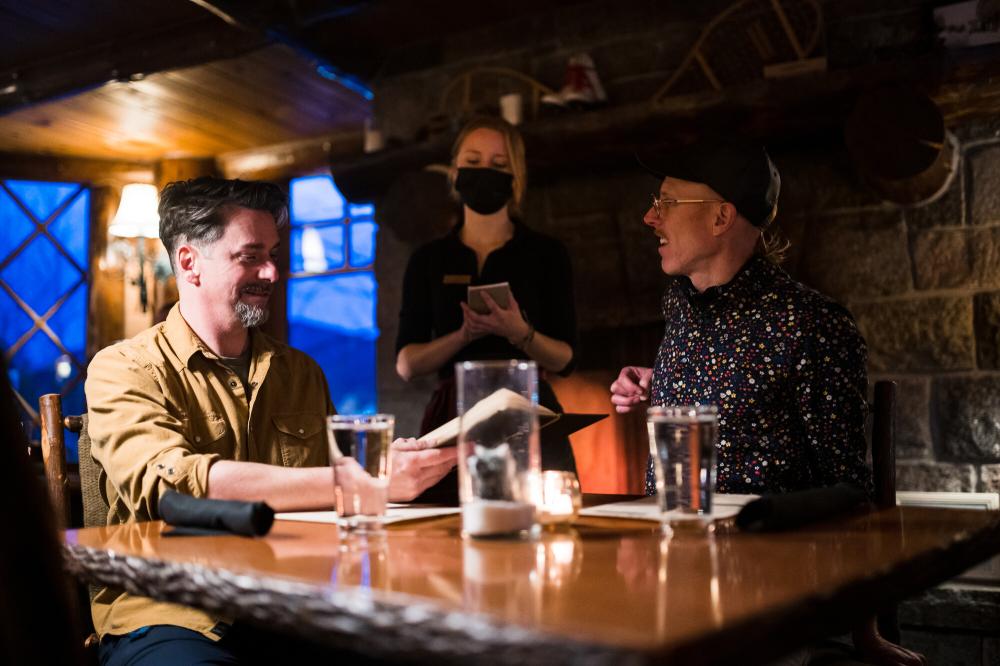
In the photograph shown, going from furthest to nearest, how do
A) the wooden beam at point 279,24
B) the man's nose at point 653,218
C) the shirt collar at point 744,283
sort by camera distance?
the wooden beam at point 279,24 < the man's nose at point 653,218 < the shirt collar at point 744,283

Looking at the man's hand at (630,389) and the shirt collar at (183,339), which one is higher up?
the shirt collar at (183,339)

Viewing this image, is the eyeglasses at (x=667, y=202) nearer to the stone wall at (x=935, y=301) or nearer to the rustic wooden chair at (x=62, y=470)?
the rustic wooden chair at (x=62, y=470)

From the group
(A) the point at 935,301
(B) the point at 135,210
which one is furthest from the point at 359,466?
(B) the point at 135,210

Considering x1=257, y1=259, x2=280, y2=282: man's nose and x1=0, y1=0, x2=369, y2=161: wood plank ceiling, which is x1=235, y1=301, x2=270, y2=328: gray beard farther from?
x1=0, y1=0, x2=369, y2=161: wood plank ceiling

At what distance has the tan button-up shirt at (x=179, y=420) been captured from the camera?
1237 mm

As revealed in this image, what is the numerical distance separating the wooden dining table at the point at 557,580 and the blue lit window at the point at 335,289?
140 inches

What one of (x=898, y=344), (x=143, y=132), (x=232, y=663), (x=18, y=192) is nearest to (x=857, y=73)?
(x=898, y=344)

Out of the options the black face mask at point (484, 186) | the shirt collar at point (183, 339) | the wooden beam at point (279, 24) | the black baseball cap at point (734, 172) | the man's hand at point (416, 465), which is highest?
the wooden beam at point (279, 24)

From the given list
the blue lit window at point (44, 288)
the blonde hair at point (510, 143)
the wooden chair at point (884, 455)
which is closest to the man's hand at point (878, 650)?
the wooden chair at point (884, 455)

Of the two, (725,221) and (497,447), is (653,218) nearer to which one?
(725,221)

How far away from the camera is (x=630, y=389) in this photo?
1.80m

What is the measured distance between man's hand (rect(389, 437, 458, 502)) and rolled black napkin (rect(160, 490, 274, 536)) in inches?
11.1

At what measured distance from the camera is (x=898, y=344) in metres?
2.95

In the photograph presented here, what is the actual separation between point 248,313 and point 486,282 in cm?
107
